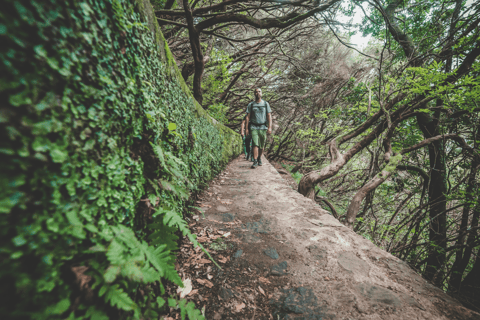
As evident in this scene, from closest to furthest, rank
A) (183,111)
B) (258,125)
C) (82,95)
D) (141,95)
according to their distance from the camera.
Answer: (82,95)
(141,95)
(183,111)
(258,125)

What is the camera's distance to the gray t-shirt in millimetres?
5770

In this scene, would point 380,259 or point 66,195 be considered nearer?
point 66,195

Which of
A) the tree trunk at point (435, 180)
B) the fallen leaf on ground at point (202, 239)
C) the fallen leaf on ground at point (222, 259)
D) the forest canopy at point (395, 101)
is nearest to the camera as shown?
the fallen leaf on ground at point (222, 259)

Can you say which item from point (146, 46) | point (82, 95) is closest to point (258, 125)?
A: point (146, 46)

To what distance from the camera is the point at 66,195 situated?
31.9 inches

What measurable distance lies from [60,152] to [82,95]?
32cm

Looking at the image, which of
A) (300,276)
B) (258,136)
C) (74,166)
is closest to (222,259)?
(300,276)

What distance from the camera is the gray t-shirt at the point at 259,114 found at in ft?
18.9

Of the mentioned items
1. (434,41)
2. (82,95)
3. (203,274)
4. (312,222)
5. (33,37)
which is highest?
(434,41)

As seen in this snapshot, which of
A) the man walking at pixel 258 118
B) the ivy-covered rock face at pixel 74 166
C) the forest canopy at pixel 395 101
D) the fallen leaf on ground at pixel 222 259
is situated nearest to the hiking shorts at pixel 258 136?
the man walking at pixel 258 118

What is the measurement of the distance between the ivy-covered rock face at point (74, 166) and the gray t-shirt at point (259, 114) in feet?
15.0

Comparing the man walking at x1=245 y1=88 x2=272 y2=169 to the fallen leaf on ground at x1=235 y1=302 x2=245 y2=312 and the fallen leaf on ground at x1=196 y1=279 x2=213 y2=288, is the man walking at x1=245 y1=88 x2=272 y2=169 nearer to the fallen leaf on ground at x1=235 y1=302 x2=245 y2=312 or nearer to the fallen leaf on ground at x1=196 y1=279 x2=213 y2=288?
the fallen leaf on ground at x1=196 y1=279 x2=213 y2=288

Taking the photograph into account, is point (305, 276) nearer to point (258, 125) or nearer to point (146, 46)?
point (146, 46)

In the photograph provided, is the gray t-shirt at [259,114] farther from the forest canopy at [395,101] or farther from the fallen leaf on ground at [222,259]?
the fallen leaf on ground at [222,259]
